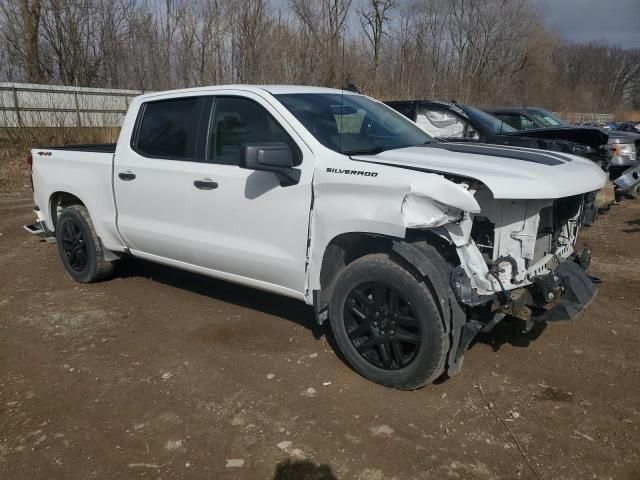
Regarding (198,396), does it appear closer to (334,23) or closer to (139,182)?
(139,182)

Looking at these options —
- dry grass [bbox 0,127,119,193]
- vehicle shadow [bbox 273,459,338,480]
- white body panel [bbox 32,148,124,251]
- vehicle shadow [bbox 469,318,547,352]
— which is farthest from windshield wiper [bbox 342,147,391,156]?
dry grass [bbox 0,127,119,193]

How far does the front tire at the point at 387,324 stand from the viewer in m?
3.22

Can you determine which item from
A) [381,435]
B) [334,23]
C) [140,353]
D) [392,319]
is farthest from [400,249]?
[334,23]

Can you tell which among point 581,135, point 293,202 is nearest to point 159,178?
point 293,202

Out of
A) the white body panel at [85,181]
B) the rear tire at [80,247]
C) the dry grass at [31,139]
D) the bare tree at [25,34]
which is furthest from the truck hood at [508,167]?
the bare tree at [25,34]

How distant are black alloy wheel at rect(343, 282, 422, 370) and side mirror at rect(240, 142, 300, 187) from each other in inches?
35.0

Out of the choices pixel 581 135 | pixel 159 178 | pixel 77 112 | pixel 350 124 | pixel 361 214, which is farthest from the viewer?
pixel 77 112

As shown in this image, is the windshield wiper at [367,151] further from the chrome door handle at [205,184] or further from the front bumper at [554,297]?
the front bumper at [554,297]

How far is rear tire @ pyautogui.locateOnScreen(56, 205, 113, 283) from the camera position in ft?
17.9

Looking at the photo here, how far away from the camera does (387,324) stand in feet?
11.3

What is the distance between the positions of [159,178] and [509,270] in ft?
9.30

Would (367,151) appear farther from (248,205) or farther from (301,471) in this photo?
(301,471)

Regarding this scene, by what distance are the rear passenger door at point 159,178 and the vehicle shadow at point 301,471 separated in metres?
2.12

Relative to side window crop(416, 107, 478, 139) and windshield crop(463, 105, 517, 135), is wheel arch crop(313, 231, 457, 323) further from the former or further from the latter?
windshield crop(463, 105, 517, 135)
